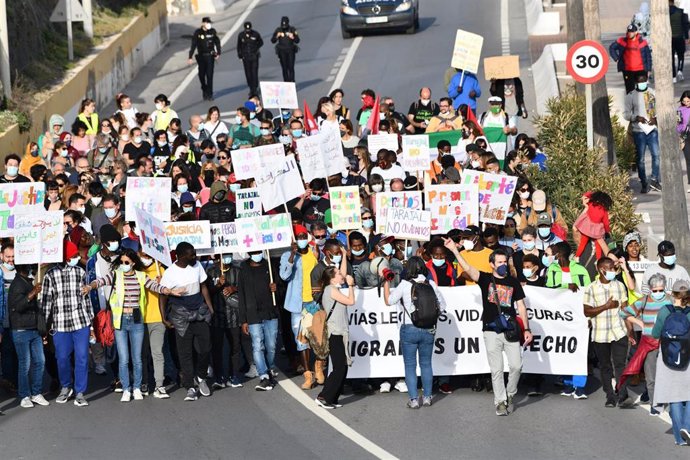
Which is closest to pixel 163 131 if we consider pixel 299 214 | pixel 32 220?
pixel 299 214

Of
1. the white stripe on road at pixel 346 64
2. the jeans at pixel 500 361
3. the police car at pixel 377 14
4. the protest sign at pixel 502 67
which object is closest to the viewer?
the jeans at pixel 500 361

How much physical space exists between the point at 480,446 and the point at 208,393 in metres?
3.54

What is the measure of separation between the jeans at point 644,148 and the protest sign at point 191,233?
9.74 metres

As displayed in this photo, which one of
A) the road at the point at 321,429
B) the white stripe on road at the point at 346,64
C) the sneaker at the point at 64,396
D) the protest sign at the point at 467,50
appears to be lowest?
the road at the point at 321,429

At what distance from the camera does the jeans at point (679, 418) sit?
1627cm

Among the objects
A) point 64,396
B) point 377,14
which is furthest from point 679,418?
point 377,14

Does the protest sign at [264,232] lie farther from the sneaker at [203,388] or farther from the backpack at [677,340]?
→ the backpack at [677,340]

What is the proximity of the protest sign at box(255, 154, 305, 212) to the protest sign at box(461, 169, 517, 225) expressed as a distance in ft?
7.22

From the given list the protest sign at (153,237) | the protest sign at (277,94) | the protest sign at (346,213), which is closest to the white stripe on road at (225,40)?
the protest sign at (277,94)

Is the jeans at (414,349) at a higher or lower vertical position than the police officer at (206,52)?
lower

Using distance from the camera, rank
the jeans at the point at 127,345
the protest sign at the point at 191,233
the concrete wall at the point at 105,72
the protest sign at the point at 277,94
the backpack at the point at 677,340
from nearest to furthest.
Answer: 1. the backpack at the point at 677,340
2. the jeans at the point at 127,345
3. the protest sign at the point at 191,233
4. the protest sign at the point at 277,94
5. the concrete wall at the point at 105,72

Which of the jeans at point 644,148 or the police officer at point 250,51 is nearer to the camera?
the jeans at point 644,148

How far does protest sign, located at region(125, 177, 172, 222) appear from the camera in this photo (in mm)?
20766

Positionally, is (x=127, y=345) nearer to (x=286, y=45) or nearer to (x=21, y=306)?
(x=21, y=306)
